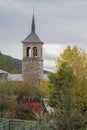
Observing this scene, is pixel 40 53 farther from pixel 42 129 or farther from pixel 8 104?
pixel 42 129

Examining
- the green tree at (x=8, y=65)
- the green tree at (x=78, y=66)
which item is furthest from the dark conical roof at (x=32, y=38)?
the green tree at (x=78, y=66)

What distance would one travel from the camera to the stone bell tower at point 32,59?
124812 mm

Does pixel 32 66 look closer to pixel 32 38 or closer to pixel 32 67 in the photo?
pixel 32 67

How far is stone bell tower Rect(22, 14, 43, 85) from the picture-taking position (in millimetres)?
124812

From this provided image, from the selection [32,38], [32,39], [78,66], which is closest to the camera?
[78,66]

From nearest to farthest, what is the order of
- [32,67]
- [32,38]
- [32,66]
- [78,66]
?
1. [78,66]
2. [32,67]
3. [32,66]
4. [32,38]

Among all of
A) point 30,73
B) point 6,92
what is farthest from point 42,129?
point 30,73

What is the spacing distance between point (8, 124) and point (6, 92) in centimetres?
3761

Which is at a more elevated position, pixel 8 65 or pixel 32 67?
pixel 8 65

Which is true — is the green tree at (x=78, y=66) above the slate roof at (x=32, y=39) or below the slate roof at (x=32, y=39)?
below

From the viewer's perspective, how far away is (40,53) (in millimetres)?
128125

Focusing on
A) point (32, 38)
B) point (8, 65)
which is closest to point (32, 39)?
point (32, 38)

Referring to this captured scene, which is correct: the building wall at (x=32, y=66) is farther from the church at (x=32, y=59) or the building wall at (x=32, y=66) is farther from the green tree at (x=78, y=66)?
the green tree at (x=78, y=66)

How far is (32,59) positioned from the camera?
127 metres
